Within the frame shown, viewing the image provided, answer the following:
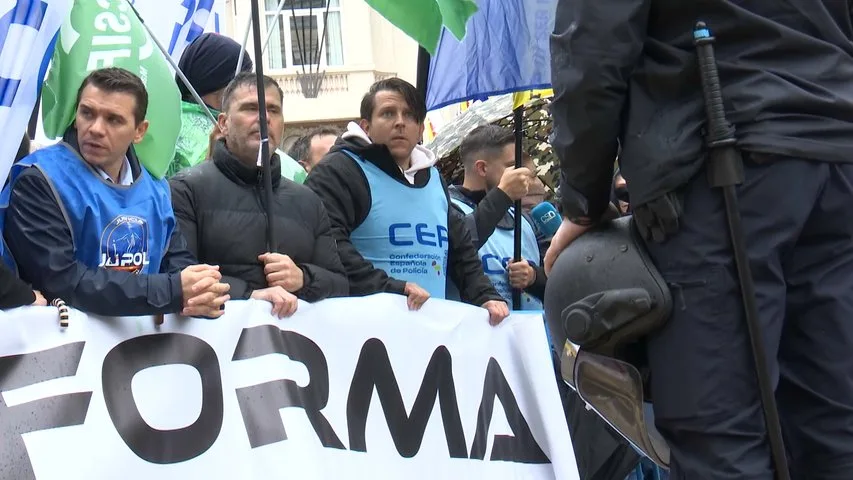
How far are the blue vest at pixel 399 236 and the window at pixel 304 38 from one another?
20650 millimetres

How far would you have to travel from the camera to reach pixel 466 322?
4594 millimetres

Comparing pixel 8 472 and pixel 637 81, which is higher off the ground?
pixel 637 81

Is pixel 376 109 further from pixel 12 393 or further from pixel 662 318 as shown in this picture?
pixel 662 318

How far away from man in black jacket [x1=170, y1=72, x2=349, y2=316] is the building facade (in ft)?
67.7

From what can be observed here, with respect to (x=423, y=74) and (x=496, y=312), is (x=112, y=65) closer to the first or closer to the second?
(x=496, y=312)

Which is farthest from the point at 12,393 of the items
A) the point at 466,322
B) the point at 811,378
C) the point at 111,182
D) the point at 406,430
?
the point at 811,378

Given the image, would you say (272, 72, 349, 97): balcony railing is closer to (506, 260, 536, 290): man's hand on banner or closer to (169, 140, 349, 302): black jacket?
(506, 260, 536, 290): man's hand on banner

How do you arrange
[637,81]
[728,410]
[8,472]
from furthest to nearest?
[8,472]
[637,81]
[728,410]

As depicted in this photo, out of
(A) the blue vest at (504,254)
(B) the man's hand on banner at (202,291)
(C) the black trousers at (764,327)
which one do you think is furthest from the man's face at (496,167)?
(C) the black trousers at (764,327)

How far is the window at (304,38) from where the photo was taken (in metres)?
25.2

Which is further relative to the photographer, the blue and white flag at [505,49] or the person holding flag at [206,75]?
the blue and white flag at [505,49]

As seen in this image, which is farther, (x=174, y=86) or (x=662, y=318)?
(x=174, y=86)

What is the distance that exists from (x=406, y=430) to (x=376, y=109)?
1.70m

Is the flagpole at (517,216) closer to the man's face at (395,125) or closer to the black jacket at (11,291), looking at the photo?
the man's face at (395,125)
